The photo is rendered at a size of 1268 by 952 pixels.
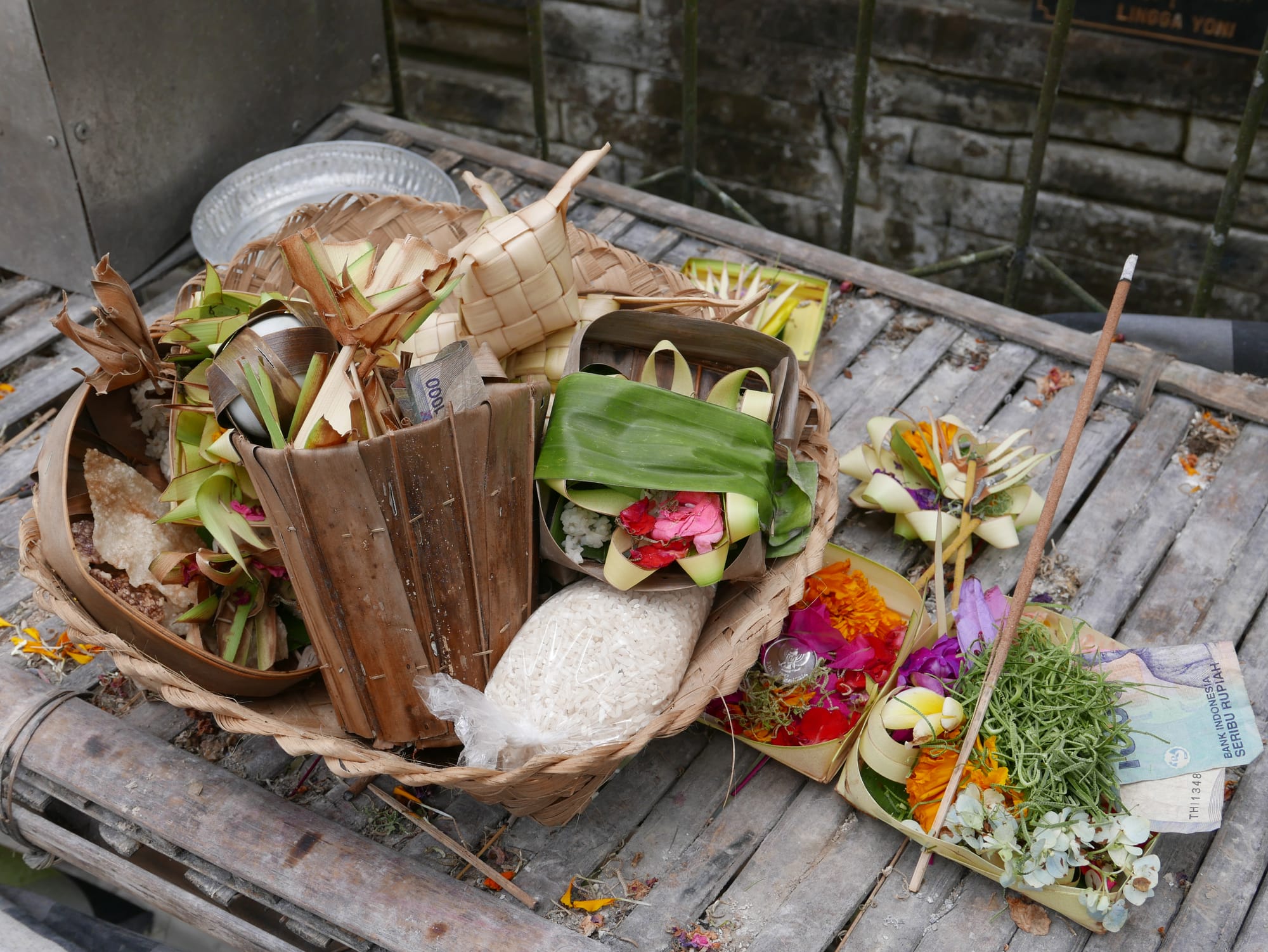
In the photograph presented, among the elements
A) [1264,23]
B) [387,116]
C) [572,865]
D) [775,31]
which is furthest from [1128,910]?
[775,31]

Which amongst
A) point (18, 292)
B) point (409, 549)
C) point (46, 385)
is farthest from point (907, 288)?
point (18, 292)

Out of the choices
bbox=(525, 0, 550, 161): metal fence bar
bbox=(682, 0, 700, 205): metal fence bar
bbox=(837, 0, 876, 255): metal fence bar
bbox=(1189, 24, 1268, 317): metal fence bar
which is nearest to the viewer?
bbox=(1189, 24, 1268, 317): metal fence bar

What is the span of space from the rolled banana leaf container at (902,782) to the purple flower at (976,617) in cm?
4

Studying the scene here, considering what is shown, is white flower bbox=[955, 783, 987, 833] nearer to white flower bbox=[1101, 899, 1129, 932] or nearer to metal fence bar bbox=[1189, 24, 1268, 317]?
white flower bbox=[1101, 899, 1129, 932]

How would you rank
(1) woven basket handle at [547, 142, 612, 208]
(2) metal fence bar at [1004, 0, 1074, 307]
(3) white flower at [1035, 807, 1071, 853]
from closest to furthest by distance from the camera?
(3) white flower at [1035, 807, 1071, 853]
(1) woven basket handle at [547, 142, 612, 208]
(2) metal fence bar at [1004, 0, 1074, 307]

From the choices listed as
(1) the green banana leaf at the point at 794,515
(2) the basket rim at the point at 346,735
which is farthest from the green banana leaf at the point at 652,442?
(2) the basket rim at the point at 346,735

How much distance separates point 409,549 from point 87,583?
408mm

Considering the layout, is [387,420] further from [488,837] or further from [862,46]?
[862,46]

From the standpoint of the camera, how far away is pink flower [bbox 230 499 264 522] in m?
1.46

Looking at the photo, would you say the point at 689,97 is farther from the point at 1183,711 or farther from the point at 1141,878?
the point at 1141,878

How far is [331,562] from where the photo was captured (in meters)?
1.34

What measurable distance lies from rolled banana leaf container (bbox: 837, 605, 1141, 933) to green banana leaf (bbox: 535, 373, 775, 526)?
1.03 feet

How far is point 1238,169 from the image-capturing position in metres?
2.42

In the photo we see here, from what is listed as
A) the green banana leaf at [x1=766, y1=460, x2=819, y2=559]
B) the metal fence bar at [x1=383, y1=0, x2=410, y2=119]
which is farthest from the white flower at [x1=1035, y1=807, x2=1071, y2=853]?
the metal fence bar at [x1=383, y1=0, x2=410, y2=119]
